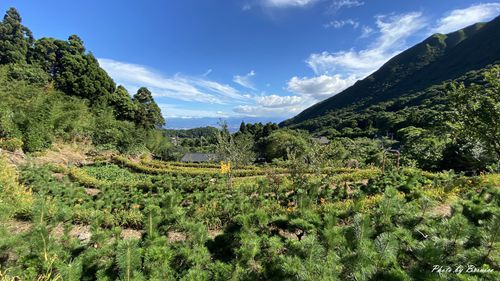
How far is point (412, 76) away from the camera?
12100cm

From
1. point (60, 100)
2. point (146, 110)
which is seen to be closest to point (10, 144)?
point (60, 100)

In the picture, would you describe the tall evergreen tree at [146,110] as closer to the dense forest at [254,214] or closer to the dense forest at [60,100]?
the dense forest at [60,100]

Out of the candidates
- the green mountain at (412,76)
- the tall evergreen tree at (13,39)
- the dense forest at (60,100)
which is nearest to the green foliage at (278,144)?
the dense forest at (60,100)

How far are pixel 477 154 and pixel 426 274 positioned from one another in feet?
52.7

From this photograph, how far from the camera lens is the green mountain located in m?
92.9

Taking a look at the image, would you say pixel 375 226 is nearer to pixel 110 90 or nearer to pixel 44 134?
pixel 44 134

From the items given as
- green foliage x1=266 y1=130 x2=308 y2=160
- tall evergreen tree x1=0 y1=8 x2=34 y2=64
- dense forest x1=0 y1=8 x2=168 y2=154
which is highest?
tall evergreen tree x1=0 y1=8 x2=34 y2=64

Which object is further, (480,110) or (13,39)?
(13,39)

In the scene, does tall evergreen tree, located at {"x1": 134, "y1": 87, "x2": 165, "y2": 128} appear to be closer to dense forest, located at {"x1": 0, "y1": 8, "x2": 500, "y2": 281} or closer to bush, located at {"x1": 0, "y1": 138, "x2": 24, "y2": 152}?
dense forest, located at {"x1": 0, "y1": 8, "x2": 500, "y2": 281}

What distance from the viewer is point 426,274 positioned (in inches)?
78.8

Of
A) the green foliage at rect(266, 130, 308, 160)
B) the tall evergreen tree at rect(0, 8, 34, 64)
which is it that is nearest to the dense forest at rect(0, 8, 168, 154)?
the tall evergreen tree at rect(0, 8, 34, 64)

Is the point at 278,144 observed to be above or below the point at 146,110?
below

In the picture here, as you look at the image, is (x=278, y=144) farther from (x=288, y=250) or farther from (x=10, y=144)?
(x=288, y=250)

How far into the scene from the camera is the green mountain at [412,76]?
92.9 m
